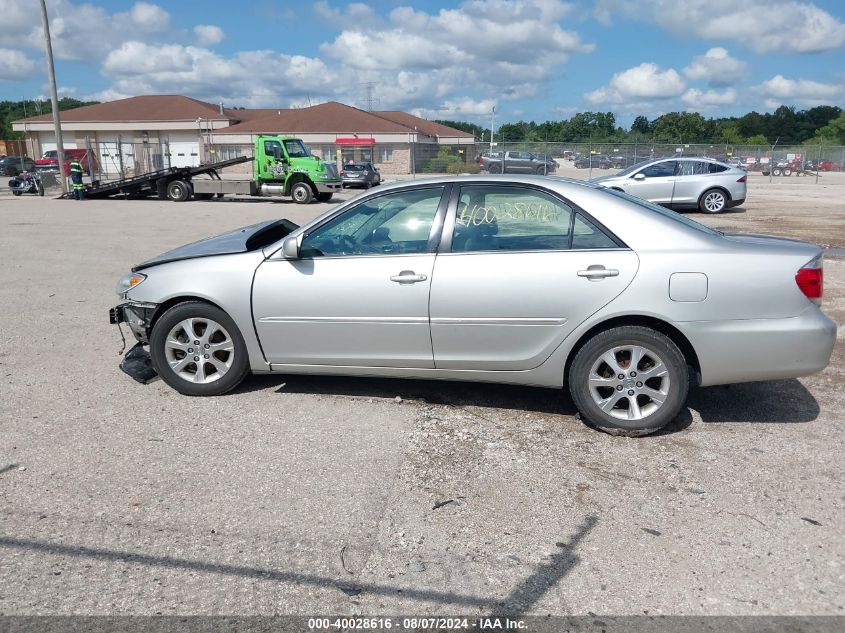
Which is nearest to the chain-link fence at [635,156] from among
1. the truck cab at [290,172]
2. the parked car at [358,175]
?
the parked car at [358,175]

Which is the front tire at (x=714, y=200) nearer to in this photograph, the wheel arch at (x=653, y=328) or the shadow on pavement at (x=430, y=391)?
the shadow on pavement at (x=430, y=391)

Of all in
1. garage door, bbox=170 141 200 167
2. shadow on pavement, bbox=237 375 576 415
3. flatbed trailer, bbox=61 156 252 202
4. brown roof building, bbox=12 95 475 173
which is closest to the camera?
shadow on pavement, bbox=237 375 576 415

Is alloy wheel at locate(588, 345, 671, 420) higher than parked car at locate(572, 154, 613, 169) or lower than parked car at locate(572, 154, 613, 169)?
lower

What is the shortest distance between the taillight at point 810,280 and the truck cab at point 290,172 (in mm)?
21529

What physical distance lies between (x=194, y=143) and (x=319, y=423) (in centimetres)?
5780

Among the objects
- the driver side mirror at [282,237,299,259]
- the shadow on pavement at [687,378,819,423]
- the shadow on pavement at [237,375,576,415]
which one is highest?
the driver side mirror at [282,237,299,259]

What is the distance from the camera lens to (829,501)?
3541 mm

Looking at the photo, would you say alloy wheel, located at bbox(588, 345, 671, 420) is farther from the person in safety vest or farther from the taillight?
the person in safety vest

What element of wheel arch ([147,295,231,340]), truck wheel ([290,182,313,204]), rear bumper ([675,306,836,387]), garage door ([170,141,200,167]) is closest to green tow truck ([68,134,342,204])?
truck wheel ([290,182,313,204])

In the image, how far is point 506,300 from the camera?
4.34 meters

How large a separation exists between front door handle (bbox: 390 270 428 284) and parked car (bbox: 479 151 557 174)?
37.5 m

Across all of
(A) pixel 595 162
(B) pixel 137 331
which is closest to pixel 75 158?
(A) pixel 595 162

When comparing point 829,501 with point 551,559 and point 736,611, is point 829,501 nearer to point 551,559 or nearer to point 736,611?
point 736,611

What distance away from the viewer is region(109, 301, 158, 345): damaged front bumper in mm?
4996
